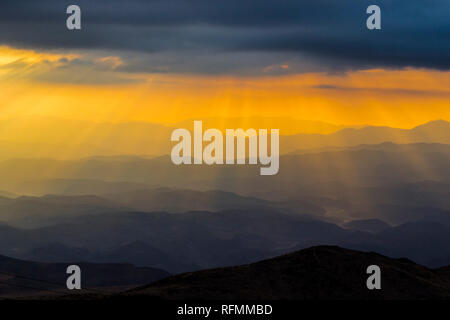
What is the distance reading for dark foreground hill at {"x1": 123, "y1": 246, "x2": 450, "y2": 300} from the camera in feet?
228

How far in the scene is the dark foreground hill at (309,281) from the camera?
69.4 m

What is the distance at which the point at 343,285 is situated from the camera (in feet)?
244

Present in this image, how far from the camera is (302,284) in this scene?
243 feet

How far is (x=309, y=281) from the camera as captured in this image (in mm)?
74938

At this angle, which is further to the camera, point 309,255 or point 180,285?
point 309,255
